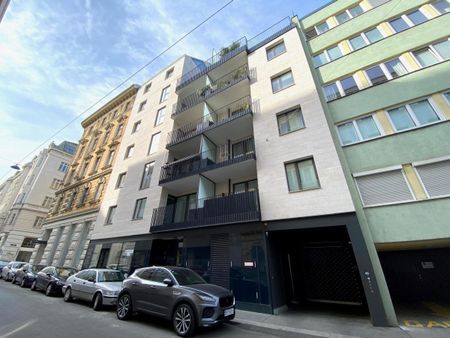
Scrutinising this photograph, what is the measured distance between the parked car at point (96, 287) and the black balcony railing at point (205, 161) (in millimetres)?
6402

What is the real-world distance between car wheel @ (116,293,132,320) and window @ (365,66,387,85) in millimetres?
15202

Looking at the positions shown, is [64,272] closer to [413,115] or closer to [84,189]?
[84,189]

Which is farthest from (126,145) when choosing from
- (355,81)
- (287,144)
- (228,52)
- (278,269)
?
(355,81)

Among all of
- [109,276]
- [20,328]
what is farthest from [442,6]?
[20,328]

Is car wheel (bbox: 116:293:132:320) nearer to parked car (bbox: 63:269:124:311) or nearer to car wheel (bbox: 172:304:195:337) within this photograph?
parked car (bbox: 63:269:124:311)

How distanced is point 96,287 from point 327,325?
9255 mm

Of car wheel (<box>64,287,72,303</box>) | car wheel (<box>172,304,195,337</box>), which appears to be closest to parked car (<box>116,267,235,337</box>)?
car wheel (<box>172,304,195,337</box>)

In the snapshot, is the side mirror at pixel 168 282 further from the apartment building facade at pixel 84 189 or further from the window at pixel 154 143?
the apartment building facade at pixel 84 189

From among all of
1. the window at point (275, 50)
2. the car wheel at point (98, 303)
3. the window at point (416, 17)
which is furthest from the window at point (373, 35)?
the car wheel at point (98, 303)

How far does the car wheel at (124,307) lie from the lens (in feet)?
23.6

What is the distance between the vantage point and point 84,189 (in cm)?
2314

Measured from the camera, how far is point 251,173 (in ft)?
41.9

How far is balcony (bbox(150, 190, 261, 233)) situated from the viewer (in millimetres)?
10180

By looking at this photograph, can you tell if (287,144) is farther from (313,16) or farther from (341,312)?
(313,16)
